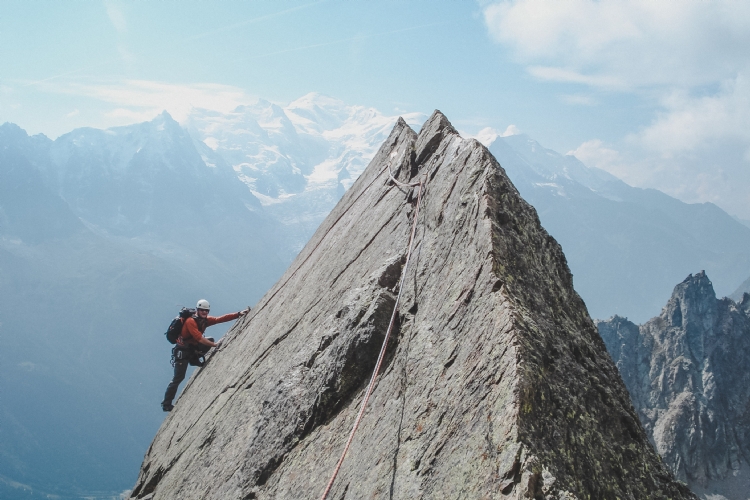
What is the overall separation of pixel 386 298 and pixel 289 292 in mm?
7667

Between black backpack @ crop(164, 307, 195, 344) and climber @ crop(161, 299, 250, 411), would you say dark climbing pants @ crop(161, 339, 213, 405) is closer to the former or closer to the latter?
climber @ crop(161, 299, 250, 411)

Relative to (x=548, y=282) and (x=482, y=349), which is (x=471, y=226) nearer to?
(x=548, y=282)

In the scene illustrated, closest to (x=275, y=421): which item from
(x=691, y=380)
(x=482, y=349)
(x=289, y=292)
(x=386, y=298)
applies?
(x=386, y=298)

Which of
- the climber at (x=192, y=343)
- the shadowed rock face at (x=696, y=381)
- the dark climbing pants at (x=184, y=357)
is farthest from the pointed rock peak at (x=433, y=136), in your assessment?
the shadowed rock face at (x=696, y=381)

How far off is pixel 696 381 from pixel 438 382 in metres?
121

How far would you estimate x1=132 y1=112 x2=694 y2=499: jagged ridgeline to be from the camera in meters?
5.42

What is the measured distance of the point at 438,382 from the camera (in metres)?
6.62

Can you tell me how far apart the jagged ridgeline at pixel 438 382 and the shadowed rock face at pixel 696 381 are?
102m

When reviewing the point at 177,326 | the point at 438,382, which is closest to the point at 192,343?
the point at 177,326

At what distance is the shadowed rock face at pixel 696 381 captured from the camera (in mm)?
92688

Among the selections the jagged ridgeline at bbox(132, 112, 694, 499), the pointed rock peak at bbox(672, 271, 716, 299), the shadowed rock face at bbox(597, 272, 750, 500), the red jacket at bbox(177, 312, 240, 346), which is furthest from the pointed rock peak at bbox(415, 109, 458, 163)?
the pointed rock peak at bbox(672, 271, 716, 299)

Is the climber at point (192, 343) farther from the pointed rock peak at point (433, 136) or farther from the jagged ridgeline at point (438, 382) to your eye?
the pointed rock peak at point (433, 136)

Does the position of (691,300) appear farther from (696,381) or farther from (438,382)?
(438,382)

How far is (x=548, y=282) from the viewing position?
325 inches
